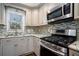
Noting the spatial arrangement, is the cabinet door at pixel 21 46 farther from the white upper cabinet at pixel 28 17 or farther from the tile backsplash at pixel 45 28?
the white upper cabinet at pixel 28 17

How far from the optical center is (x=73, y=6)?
1.29 metres

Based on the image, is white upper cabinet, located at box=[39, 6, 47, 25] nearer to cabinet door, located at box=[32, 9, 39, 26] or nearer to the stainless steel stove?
cabinet door, located at box=[32, 9, 39, 26]

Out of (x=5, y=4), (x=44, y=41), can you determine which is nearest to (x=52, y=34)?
(x=44, y=41)

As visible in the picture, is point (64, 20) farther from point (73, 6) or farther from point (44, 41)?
point (44, 41)

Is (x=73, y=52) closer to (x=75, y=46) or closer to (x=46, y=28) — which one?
(x=75, y=46)

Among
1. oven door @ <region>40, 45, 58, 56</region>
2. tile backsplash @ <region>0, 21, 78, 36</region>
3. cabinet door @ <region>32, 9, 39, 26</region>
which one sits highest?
cabinet door @ <region>32, 9, 39, 26</region>

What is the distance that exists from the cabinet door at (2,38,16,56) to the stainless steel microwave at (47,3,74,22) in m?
0.63

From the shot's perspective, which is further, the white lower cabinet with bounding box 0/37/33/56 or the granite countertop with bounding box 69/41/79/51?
the white lower cabinet with bounding box 0/37/33/56

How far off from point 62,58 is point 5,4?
1.07 m

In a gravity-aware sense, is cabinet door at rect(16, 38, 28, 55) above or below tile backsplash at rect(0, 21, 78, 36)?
below

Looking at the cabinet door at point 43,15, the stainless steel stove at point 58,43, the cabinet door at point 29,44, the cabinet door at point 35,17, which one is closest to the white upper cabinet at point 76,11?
the stainless steel stove at point 58,43

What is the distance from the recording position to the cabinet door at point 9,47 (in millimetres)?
1376

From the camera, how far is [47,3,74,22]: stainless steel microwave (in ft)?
4.24

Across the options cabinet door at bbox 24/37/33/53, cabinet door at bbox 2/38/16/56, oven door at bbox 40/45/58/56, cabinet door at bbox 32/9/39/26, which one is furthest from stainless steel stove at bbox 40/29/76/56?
cabinet door at bbox 2/38/16/56
